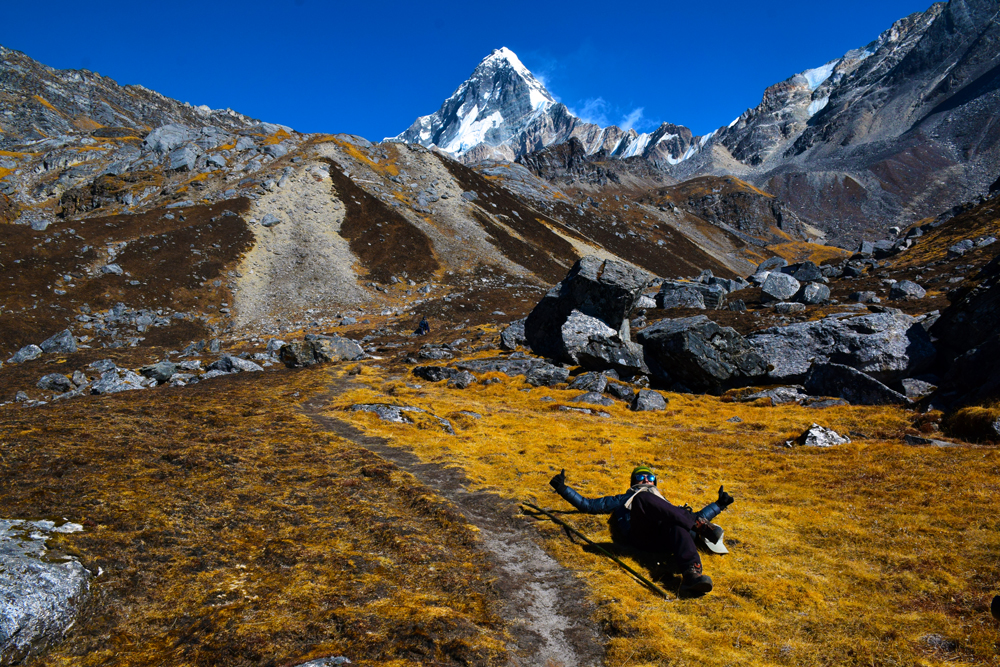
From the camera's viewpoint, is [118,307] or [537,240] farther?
[537,240]

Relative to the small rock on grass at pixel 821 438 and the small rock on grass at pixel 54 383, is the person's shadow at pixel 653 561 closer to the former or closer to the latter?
the small rock on grass at pixel 821 438

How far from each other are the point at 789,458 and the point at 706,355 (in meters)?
11.7

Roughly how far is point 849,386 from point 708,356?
657 cm

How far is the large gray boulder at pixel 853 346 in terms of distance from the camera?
2123 centimetres

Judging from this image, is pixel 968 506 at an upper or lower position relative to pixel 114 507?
upper

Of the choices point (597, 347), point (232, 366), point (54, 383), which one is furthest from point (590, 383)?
point (54, 383)

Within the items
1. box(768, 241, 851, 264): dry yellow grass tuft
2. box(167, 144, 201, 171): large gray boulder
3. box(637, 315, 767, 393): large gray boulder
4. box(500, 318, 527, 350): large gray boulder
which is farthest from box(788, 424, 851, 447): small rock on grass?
box(768, 241, 851, 264): dry yellow grass tuft

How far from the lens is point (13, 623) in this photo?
490cm

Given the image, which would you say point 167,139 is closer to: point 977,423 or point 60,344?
point 60,344

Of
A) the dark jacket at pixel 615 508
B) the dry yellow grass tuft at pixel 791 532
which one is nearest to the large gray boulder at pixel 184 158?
the dry yellow grass tuft at pixel 791 532

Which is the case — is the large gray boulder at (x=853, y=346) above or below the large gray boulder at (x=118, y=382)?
above

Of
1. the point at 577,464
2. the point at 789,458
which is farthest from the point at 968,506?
the point at 577,464

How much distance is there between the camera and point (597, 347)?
29328 mm

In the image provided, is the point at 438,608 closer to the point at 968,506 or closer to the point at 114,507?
the point at 114,507
